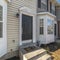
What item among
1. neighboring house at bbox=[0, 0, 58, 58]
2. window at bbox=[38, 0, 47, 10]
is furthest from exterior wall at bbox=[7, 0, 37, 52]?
window at bbox=[38, 0, 47, 10]

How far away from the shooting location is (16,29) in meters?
10.7

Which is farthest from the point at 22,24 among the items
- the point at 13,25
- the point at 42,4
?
the point at 42,4

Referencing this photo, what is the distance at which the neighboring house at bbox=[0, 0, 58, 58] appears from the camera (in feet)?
29.9

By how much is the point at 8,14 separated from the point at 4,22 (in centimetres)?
120

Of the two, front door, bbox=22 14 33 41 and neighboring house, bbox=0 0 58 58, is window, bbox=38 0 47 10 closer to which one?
neighboring house, bbox=0 0 58 58

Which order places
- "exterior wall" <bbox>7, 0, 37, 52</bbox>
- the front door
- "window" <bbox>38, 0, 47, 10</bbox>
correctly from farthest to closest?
"window" <bbox>38, 0, 47, 10</bbox>, the front door, "exterior wall" <bbox>7, 0, 37, 52</bbox>

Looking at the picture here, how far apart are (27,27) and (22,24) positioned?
Result: 3.37ft

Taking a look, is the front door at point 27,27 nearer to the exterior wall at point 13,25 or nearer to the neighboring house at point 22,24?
the neighboring house at point 22,24

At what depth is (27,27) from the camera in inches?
494

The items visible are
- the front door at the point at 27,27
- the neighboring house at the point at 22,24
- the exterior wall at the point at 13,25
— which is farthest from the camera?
the front door at the point at 27,27

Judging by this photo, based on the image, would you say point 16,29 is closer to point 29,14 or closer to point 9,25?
point 9,25

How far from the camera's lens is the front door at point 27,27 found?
11.8 metres

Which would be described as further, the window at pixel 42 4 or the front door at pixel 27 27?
the window at pixel 42 4

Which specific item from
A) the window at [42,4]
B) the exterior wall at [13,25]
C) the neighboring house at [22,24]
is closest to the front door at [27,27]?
the neighboring house at [22,24]
